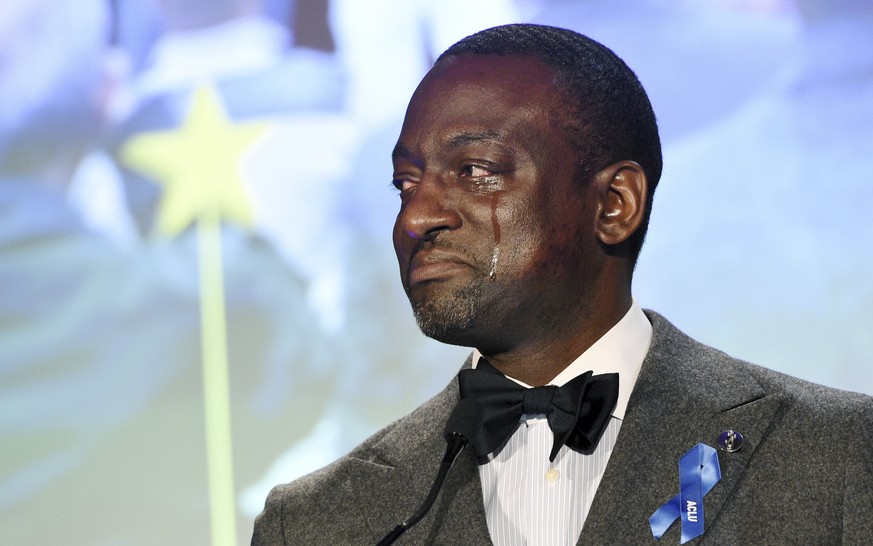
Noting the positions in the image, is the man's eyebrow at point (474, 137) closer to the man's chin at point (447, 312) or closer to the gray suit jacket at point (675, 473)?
the man's chin at point (447, 312)

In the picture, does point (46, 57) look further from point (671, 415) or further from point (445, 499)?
point (671, 415)

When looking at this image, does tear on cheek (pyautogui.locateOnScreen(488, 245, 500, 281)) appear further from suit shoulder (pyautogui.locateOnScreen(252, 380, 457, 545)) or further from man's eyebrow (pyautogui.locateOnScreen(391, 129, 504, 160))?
suit shoulder (pyautogui.locateOnScreen(252, 380, 457, 545))

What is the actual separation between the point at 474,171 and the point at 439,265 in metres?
0.17

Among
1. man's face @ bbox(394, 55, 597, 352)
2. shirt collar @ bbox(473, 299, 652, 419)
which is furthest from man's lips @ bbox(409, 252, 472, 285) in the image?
shirt collar @ bbox(473, 299, 652, 419)

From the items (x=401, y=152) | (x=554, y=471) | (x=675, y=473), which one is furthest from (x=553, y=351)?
(x=401, y=152)

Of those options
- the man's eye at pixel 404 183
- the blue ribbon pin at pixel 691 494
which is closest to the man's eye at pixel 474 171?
the man's eye at pixel 404 183

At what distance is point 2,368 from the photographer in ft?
10.4

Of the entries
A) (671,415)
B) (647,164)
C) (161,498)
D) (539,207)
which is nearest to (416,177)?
(539,207)

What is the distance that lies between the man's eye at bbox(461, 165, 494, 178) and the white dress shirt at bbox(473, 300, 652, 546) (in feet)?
1.20

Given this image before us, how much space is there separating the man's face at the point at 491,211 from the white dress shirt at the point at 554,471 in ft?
0.35

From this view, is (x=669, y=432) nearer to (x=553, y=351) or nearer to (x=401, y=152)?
(x=553, y=351)

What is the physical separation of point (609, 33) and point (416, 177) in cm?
137

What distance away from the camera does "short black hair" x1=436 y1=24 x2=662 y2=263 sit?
212cm

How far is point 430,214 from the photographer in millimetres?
1980
